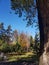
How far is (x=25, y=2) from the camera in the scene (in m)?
7.82

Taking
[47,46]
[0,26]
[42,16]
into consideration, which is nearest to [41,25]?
[42,16]

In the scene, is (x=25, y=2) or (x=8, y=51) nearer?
(x=25, y=2)

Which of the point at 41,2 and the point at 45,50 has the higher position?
the point at 41,2

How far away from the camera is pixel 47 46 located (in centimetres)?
591

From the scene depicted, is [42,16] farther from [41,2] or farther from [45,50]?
[45,50]

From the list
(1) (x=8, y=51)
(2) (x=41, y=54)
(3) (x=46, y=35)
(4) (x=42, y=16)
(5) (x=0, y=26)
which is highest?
(4) (x=42, y=16)

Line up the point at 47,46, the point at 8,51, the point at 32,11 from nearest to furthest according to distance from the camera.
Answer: the point at 47,46
the point at 32,11
the point at 8,51

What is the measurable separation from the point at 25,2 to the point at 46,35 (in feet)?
7.52

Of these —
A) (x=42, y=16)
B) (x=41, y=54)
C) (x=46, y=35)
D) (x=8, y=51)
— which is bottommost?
(x=8, y=51)

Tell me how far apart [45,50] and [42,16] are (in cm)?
101

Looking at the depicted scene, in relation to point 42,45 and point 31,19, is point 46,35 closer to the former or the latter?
point 42,45

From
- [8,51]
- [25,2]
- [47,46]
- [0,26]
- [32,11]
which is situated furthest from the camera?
[0,26]

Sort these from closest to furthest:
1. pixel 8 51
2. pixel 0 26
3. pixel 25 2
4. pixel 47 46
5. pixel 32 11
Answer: pixel 47 46, pixel 25 2, pixel 32 11, pixel 8 51, pixel 0 26

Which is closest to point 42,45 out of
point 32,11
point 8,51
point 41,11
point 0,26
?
point 41,11
